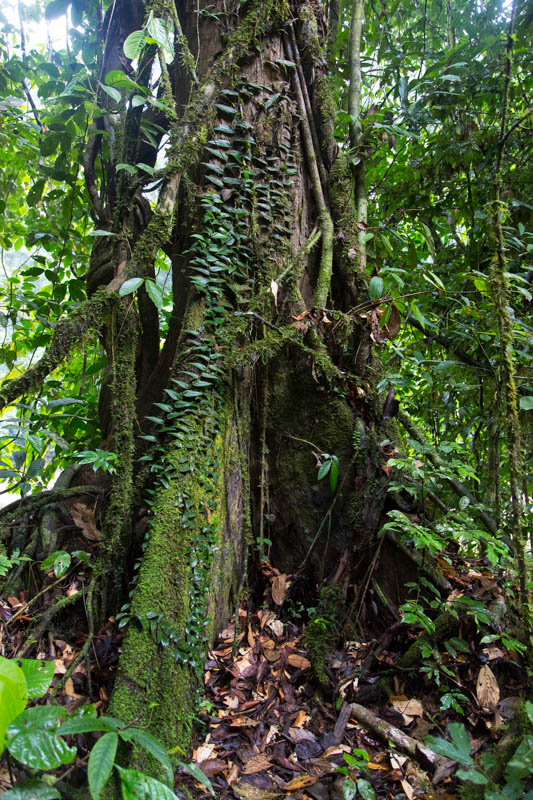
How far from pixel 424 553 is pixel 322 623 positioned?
0.63 m

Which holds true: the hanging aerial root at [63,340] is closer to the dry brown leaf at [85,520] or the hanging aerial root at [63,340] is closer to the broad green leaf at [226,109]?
the dry brown leaf at [85,520]

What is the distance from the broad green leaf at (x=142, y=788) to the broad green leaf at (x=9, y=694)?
49 cm

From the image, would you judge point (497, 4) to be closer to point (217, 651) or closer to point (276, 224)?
point (276, 224)

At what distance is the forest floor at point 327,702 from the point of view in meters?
1.80

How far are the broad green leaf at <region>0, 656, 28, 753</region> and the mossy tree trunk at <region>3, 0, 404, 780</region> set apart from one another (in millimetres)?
930

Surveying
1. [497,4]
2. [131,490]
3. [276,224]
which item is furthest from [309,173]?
[131,490]

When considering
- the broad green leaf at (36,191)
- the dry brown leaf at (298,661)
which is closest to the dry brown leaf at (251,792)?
the dry brown leaf at (298,661)

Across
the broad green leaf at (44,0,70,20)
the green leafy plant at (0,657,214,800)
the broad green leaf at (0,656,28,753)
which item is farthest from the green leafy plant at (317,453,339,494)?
the broad green leaf at (44,0,70,20)

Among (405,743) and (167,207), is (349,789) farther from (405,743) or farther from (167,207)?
(167,207)

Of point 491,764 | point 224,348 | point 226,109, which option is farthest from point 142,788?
point 226,109

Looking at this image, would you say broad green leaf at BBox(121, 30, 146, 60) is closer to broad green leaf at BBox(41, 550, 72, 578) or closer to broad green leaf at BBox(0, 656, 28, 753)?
broad green leaf at BBox(41, 550, 72, 578)

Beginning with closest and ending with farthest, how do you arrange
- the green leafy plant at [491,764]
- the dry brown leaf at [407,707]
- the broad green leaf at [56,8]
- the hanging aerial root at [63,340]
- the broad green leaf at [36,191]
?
the green leafy plant at [491,764] < the hanging aerial root at [63,340] < the dry brown leaf at [407,707] < the broad green leaf at [56,8] < the broad green leaf at [36,191]

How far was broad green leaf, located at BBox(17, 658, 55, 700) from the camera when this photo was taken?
1.29 meters

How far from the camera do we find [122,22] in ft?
11.7
